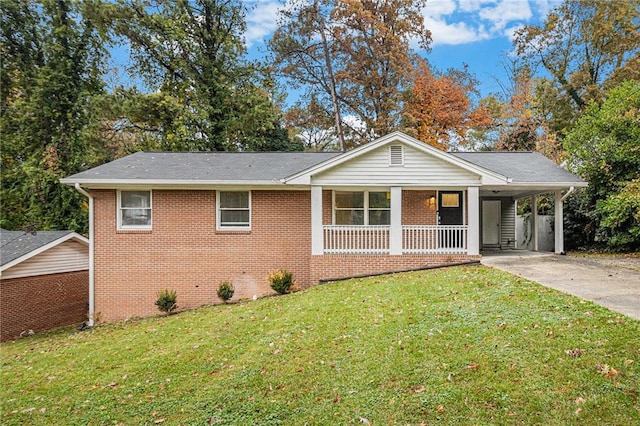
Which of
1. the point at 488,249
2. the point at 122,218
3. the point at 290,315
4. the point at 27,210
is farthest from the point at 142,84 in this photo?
the point at 488,249

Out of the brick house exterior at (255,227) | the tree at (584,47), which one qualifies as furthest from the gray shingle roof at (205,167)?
the tree at (584,47)

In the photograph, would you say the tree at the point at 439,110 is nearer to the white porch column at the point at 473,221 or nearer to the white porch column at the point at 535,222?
the white porch column at the point at 535,222

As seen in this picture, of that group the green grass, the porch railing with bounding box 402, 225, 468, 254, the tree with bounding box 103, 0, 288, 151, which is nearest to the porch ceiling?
the porch railing with bounding box 402, 225, 468, 254

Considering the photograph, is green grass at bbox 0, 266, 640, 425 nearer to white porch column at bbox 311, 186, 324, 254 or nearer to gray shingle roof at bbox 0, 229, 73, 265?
white porch column at bbox 311, 186, 324, 254

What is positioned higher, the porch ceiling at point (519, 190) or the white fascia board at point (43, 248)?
the porch ceiling at point (519, 190)

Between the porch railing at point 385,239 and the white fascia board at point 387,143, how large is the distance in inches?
62.8

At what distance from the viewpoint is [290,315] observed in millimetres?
6914

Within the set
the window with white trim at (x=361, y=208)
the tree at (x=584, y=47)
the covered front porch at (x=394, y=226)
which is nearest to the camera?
the covered front porch at (x=394, y=226)

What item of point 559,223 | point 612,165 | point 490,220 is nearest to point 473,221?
point 559,223

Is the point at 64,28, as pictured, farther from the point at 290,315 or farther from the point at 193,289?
the point at 290,315

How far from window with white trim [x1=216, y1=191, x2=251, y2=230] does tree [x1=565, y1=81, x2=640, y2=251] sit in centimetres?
1145

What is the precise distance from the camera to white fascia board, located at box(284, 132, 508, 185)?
9852 mm

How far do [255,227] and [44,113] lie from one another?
1574 cm

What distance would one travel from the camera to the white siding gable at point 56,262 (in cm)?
1114
